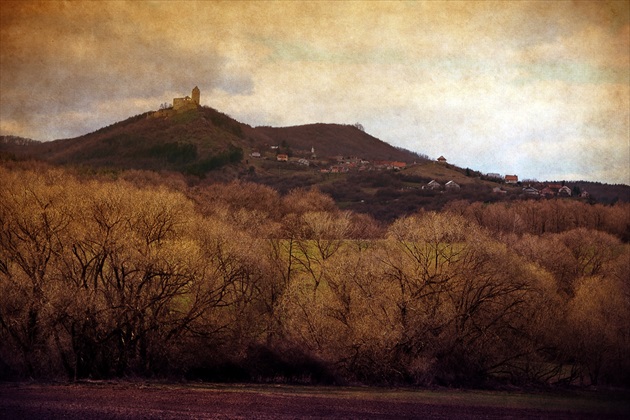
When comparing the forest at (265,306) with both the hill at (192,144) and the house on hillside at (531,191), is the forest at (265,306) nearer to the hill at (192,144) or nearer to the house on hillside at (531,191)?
the house on hillside at (531,191)

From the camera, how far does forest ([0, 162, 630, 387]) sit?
1059 inches

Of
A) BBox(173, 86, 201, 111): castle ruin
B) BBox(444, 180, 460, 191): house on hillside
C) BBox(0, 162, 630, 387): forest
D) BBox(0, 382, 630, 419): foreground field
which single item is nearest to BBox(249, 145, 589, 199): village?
BBox(444, 180, 460, 191): house on hillside

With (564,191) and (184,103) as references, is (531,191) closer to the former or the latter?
(564,191)

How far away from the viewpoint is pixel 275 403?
2166 centimetres

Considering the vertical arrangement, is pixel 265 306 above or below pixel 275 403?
above

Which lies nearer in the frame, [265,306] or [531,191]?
[265,306]

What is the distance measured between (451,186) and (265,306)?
68185 millimetres

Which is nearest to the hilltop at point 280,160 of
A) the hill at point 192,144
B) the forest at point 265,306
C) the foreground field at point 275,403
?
the hill at point 192,144

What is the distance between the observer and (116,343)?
27547 mm

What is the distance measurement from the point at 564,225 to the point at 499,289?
32.1m

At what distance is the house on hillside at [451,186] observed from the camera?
94.8m

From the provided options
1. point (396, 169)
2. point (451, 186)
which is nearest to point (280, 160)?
point (396, 169)

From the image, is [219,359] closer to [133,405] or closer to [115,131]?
[133,405]

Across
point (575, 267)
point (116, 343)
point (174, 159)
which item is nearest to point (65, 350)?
point (116, 343)
